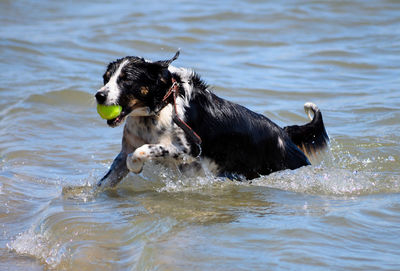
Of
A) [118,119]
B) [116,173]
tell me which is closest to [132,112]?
[118,119]

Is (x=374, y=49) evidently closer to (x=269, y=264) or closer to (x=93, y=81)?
(x=93, y=81)

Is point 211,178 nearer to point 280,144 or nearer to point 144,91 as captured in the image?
point 280,144

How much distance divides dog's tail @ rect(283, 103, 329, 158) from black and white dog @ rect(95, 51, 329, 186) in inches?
8.4

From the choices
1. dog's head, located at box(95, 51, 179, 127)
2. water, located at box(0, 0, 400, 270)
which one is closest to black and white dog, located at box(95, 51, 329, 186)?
dog's head, located at box(95, 51, 179, 127)

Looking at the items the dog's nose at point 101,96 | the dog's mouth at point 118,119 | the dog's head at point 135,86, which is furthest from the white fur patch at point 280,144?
the dog's nose at point 101,96

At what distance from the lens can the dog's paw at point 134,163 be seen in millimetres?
5223

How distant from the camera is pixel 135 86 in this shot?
5168 millimetres

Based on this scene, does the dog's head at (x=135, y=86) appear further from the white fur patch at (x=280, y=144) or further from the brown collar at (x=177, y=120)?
the white fur patch at (x=280, y=144)

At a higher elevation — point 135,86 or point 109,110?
point 135,86

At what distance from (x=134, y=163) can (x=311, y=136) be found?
198cm

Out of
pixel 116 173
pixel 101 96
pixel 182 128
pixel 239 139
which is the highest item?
pixel 101 96

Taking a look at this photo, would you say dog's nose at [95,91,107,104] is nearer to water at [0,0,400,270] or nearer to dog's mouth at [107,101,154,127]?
dog's mouth at [107,101,154,127]

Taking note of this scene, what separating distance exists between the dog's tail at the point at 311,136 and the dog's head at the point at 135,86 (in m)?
1.61

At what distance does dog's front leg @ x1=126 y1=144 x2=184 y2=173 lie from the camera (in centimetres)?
521
